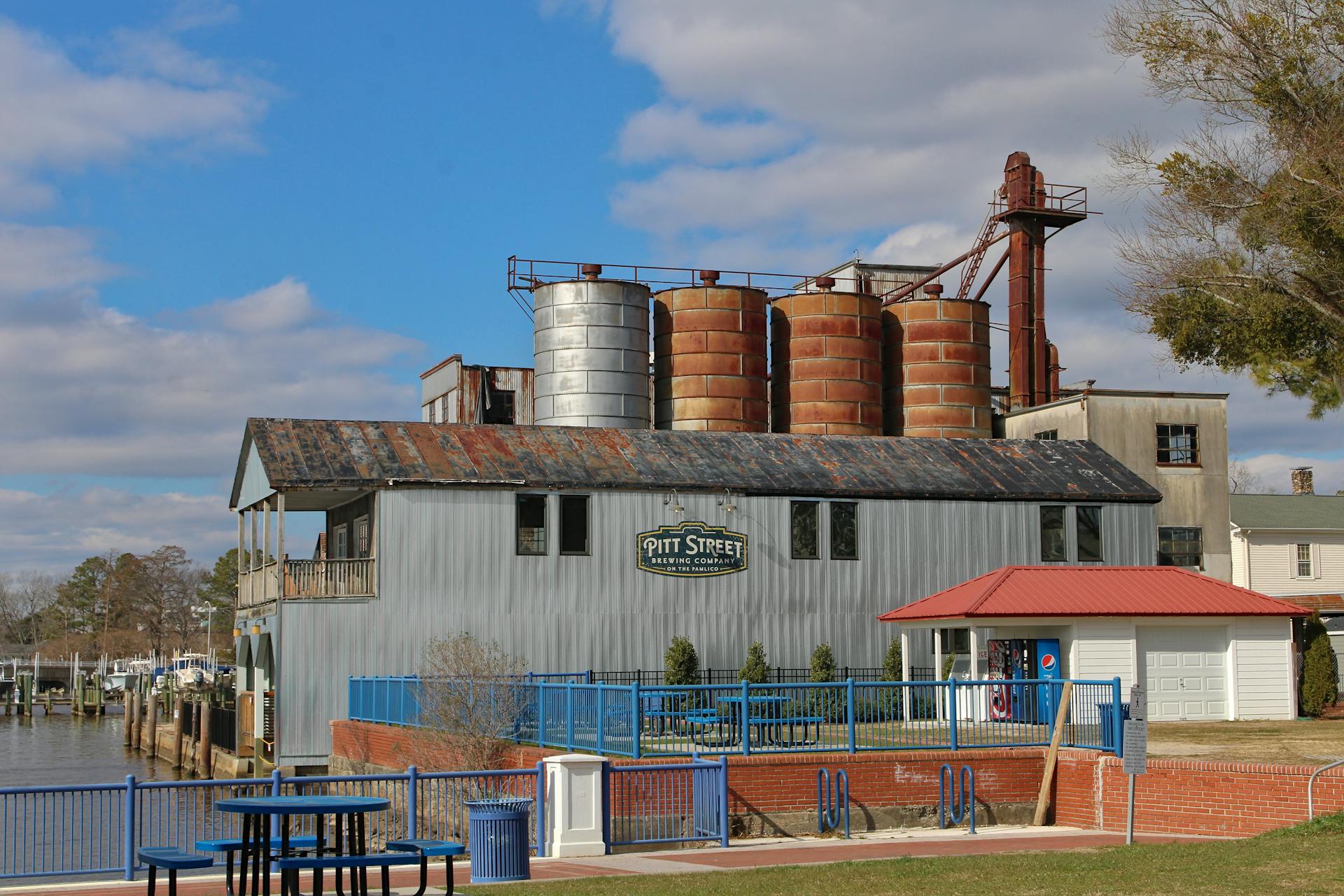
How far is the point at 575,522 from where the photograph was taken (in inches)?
1502

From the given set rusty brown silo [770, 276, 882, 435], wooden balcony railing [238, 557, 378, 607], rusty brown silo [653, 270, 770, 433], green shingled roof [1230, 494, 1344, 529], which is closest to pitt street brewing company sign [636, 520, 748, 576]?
wooden balcony railing [238, 557, 378, 607]

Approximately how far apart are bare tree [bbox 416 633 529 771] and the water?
10439mm

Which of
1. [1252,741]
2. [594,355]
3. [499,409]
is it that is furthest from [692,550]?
[499,409]

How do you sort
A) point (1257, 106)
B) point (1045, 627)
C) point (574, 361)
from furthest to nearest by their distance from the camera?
point (574, 361), point (1045, 627), point (1257, 106)

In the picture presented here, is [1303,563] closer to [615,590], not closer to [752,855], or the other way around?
[615,590]

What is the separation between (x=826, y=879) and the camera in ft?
54.3

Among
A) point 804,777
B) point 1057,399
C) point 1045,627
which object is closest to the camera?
point 804,777

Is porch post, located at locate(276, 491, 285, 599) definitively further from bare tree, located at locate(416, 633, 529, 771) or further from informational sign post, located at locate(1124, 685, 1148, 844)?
informational sign post, located at locate(1124, 685, 1148, 844)

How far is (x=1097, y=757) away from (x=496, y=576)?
668 inches

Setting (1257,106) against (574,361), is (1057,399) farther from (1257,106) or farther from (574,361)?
(1257,106)

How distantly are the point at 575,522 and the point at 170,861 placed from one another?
2443cm

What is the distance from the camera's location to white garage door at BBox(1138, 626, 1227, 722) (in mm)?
32594

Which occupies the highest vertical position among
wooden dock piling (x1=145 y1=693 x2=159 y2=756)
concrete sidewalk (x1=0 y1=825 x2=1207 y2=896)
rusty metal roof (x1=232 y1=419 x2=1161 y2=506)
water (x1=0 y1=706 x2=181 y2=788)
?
rusty metal roof (x1=232 y1=419 x2=1161 y2=506)

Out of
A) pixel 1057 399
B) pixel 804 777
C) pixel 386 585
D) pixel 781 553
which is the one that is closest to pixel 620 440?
pixel 781 553
